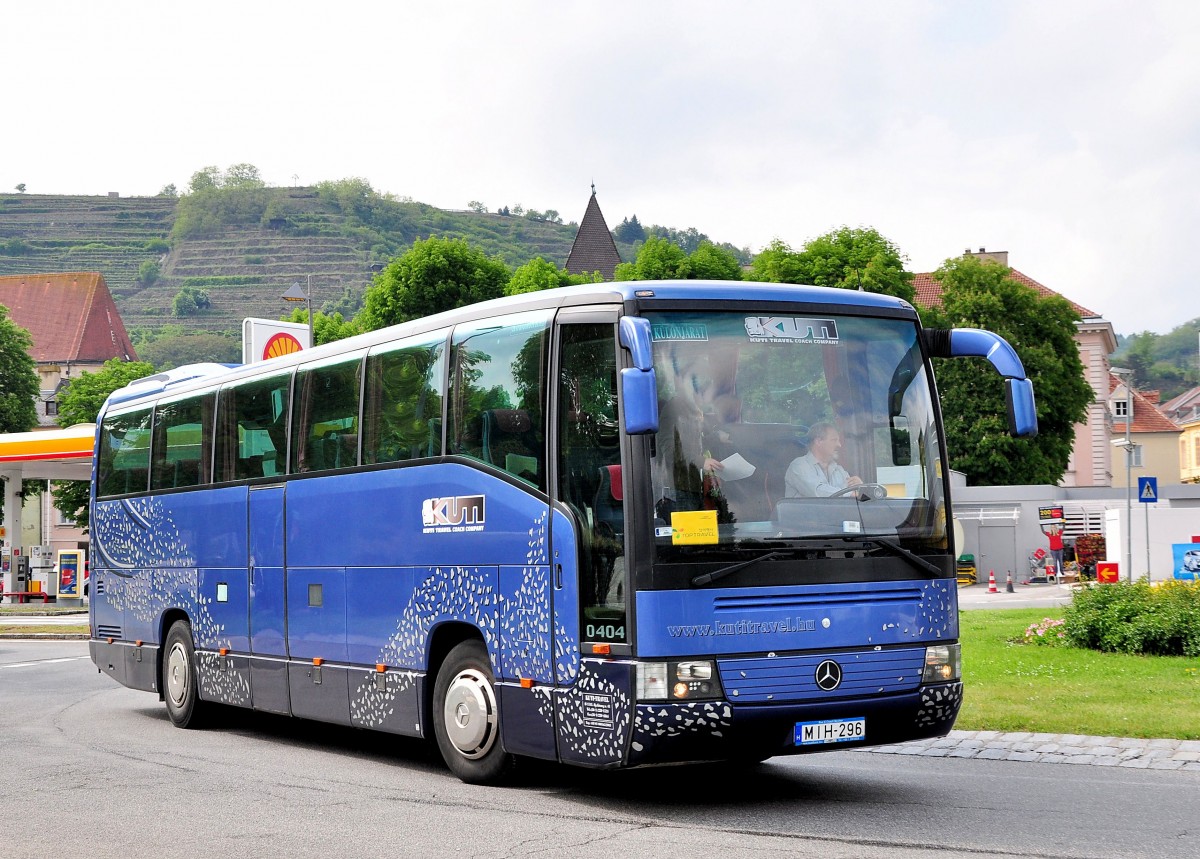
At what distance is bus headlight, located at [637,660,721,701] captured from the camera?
27.9 ft

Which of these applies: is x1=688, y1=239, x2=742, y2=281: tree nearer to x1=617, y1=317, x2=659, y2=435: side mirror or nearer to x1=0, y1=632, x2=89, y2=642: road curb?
x1=0, y1=632, x2=89, y2=642: road curb

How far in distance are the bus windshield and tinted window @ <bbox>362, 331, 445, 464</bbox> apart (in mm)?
2394

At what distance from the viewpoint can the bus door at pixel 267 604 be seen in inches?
511

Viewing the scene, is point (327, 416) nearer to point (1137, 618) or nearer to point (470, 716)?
point (470, 716)

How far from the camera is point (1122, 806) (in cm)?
894

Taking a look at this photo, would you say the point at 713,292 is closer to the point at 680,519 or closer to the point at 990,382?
the point at 680,519

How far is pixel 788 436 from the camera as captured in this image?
9.01m

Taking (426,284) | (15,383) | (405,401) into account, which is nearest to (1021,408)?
(405,401)

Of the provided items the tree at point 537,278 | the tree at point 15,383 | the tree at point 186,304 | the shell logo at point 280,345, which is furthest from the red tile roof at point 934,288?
the tree at point 186,304

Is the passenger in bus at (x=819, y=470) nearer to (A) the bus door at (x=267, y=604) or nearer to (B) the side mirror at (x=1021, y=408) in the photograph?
(B) the side mirror at (x=1021, y=408)

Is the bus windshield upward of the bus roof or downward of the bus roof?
downward

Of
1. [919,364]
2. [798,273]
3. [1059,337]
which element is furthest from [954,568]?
[1059,337]

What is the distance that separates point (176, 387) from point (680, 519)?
8.93 metres

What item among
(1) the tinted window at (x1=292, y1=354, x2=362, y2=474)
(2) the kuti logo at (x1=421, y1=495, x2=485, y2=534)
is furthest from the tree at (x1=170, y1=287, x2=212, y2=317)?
(2) the kuti logo at (x1=421, y1=495, x2=485, y2=534)
